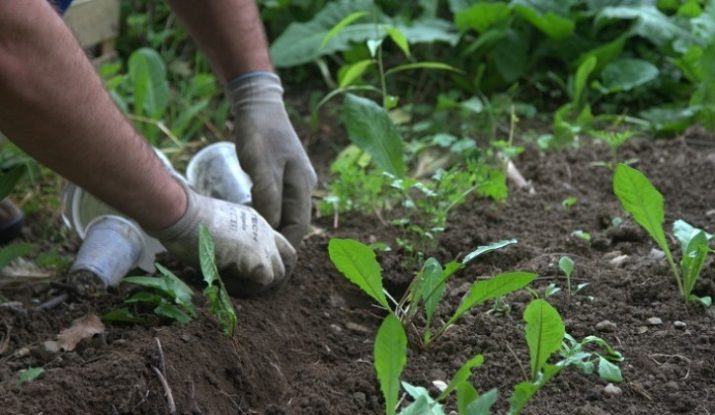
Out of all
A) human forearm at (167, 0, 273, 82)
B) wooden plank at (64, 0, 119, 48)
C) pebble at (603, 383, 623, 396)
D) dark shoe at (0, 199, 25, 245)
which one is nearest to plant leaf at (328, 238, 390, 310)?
pebble at (603, 383, 623, 396)

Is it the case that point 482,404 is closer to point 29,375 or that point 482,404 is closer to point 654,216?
point 654,216

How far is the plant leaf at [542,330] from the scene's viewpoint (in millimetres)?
1653

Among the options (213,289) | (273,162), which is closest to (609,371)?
(213,289)

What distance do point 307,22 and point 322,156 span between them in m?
0.79

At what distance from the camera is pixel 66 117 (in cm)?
184

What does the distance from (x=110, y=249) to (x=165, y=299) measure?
29 centimetres

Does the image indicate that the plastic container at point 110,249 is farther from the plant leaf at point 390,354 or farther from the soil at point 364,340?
the plant leaf at point 390,354

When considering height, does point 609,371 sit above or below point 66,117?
below

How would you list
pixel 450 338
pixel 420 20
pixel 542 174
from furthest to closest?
1. pixel 420 20
2. pixel 542 174
3. pixel 450 338

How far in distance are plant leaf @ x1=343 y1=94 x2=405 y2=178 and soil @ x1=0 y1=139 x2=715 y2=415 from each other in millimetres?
186

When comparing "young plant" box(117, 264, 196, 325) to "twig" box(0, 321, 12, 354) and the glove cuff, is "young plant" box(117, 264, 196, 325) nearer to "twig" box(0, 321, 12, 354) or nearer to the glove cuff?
the glove cuff

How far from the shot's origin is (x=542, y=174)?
9.69 ft

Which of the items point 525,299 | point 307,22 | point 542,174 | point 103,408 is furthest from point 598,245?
point 307,22

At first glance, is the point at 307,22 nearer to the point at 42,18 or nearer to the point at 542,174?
the point at 542,174
